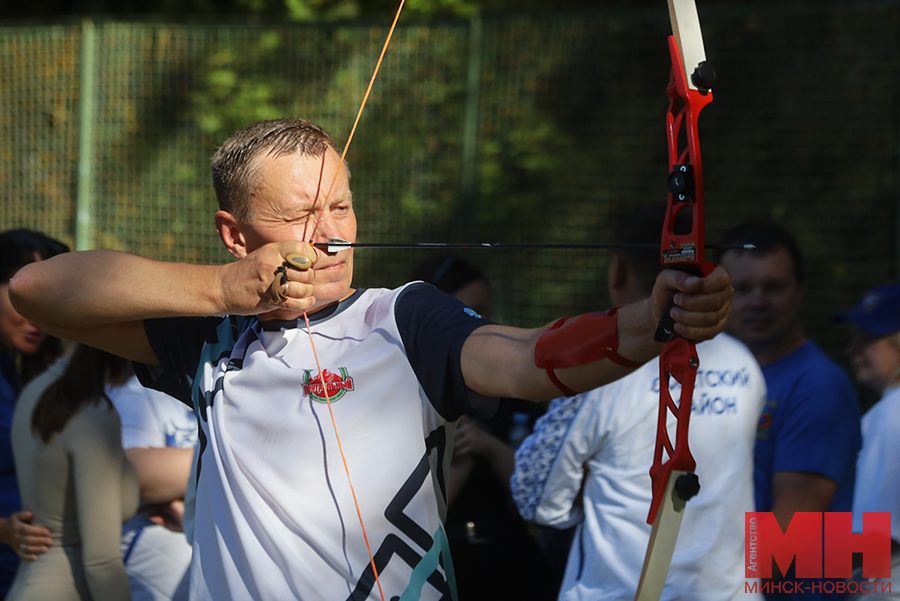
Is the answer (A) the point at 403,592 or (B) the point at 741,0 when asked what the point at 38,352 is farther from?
(B) the point at 741,0

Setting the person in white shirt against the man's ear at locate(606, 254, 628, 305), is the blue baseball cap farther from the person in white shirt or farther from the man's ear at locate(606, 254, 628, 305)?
the person in white shirt

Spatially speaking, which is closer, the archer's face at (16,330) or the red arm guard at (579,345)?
the red arm guard at (579,345)

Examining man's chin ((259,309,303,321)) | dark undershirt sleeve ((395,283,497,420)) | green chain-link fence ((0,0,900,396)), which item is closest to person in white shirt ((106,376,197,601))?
man's chin ((259,309,303,321))

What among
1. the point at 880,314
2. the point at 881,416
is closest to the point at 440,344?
the point at 881,416

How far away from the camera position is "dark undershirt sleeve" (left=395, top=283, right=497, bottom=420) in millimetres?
1442

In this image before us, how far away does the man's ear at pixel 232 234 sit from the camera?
1750 mm

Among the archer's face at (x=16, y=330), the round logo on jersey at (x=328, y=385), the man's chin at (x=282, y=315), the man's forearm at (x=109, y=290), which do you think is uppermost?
the man's forearm at (x=109, y=290)

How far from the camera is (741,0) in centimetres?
586

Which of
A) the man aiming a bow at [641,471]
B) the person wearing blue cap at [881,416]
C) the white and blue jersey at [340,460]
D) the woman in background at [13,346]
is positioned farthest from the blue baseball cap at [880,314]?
the woman in background at [13,346]

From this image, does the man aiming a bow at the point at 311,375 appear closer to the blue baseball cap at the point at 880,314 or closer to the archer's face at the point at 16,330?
the archer's face at the point at 16,330

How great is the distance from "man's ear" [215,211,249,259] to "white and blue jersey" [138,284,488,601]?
0.79ft

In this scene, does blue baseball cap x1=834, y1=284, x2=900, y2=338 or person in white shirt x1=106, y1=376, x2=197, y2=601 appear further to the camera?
blue baseball cap x1=834, y1=284, x2=900, y2=338

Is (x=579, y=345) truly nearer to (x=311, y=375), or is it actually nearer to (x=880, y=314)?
(x=311, y=375)

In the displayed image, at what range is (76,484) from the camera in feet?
7.09
